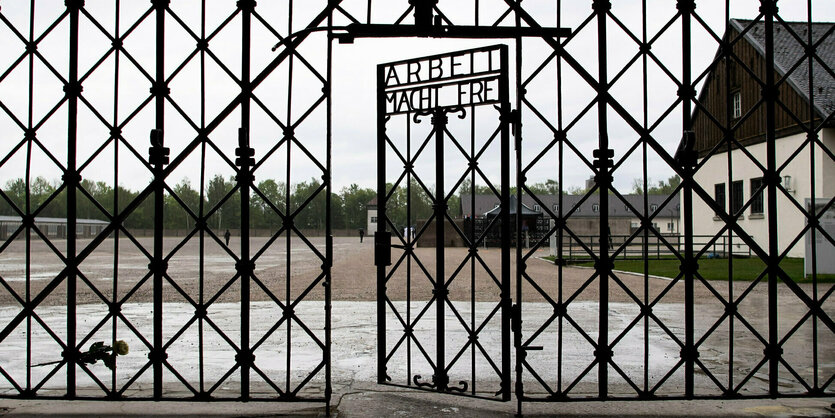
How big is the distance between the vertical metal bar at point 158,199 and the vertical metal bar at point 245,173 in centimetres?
60

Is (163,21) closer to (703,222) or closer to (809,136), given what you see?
(809,136)

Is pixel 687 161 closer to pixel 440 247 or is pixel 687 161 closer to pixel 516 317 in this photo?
pixel 516 317

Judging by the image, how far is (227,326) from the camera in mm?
8641

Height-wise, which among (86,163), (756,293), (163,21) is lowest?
(756,293)

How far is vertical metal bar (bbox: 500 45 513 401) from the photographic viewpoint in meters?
4.53

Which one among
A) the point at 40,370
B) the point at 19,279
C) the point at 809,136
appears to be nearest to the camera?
the point at 809,136

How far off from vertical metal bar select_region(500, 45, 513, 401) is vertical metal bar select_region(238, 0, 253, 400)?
1889 millimetres

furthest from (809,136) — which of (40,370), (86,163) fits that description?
(40,370)

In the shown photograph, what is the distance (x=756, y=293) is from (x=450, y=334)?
28.0 feet

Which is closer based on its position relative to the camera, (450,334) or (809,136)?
(809,136)

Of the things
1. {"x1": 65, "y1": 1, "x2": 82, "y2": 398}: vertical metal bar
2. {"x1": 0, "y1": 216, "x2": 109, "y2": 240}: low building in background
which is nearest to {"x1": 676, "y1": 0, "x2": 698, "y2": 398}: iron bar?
{"x1": 65, "y1": 1, "x2": 82, "y2": 398}: vertical metal bar

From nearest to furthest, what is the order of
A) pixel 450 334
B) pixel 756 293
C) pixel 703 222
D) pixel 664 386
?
pixel 664 386, pixel 450 334, pixel 756 293, pixel 703 222

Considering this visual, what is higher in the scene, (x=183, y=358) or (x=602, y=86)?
(x=602, y=86)

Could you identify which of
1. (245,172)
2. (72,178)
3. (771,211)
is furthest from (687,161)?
(72,178)
